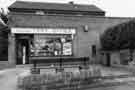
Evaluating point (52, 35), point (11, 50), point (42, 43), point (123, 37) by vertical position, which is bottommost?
point (11, 50)

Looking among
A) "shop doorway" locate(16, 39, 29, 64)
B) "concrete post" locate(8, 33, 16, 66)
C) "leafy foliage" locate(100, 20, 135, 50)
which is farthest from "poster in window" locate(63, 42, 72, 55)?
"concrete post" locate(8, 33, 16, 66)

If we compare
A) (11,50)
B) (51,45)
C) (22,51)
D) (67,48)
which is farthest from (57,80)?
(22,51)

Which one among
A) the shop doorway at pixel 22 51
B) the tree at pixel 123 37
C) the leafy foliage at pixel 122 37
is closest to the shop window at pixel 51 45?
the shop doorway at pixel 22 51

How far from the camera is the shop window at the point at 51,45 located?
557 inches

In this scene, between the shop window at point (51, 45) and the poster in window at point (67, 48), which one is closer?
the shop window at point (51, 45)

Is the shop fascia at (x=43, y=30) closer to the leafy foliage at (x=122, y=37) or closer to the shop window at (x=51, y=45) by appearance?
the shop window at (x=51, y=45)

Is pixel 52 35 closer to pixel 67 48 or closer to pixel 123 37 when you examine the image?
pixel 67 48

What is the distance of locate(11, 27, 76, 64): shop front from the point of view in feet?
46.1

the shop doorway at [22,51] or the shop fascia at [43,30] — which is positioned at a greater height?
the shop fascia at [43,30]

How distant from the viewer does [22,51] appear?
14.7 metres

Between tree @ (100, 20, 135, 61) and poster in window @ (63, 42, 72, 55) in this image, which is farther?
poster in window @ (63, 42, 72, 55)

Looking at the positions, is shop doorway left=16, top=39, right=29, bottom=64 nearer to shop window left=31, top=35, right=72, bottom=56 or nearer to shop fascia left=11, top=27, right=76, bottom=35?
shop window left=31, top=35, right=72, bottom=56

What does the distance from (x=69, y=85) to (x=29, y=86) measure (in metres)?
1.90

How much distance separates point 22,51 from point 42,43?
95.7 inches
